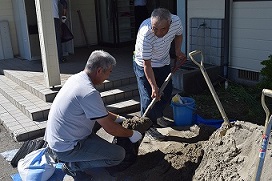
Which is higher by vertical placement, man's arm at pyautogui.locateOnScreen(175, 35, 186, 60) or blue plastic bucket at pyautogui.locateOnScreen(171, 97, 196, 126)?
man's arm at pyautogui.locateOnScreen(175, 35, 186, 60)

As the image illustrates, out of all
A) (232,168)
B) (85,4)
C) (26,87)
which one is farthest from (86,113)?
(85,4)

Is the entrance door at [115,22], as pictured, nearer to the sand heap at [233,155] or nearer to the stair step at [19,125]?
the stair step at [19,125]

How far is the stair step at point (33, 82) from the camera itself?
5527mm

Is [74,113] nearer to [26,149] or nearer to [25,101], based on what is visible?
[26,149]

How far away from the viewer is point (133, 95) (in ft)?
19.6

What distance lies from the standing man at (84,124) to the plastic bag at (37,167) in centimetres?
17

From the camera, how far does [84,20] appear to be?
9414 mm

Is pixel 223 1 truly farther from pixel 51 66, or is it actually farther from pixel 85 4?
pixel 85 4

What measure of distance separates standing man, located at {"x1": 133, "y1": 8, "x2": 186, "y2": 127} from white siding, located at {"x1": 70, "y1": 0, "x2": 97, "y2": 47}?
17.7ft

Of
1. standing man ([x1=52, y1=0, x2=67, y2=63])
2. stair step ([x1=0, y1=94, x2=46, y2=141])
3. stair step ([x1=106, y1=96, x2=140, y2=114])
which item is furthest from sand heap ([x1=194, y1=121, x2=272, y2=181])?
standing man ([x1=52, y1=0, x2=67, y2=63])

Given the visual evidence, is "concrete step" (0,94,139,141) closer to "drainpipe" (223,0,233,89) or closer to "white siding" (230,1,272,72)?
"drainpipe" (223,0,233,89)

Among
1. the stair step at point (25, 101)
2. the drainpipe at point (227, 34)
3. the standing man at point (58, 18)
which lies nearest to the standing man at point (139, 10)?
the standing man at point (58, 18)

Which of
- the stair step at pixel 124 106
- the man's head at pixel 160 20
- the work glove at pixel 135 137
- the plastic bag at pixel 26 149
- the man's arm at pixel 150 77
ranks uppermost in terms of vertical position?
the man's head at pixel 160 20

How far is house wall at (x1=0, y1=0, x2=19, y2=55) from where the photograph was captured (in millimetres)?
8359
